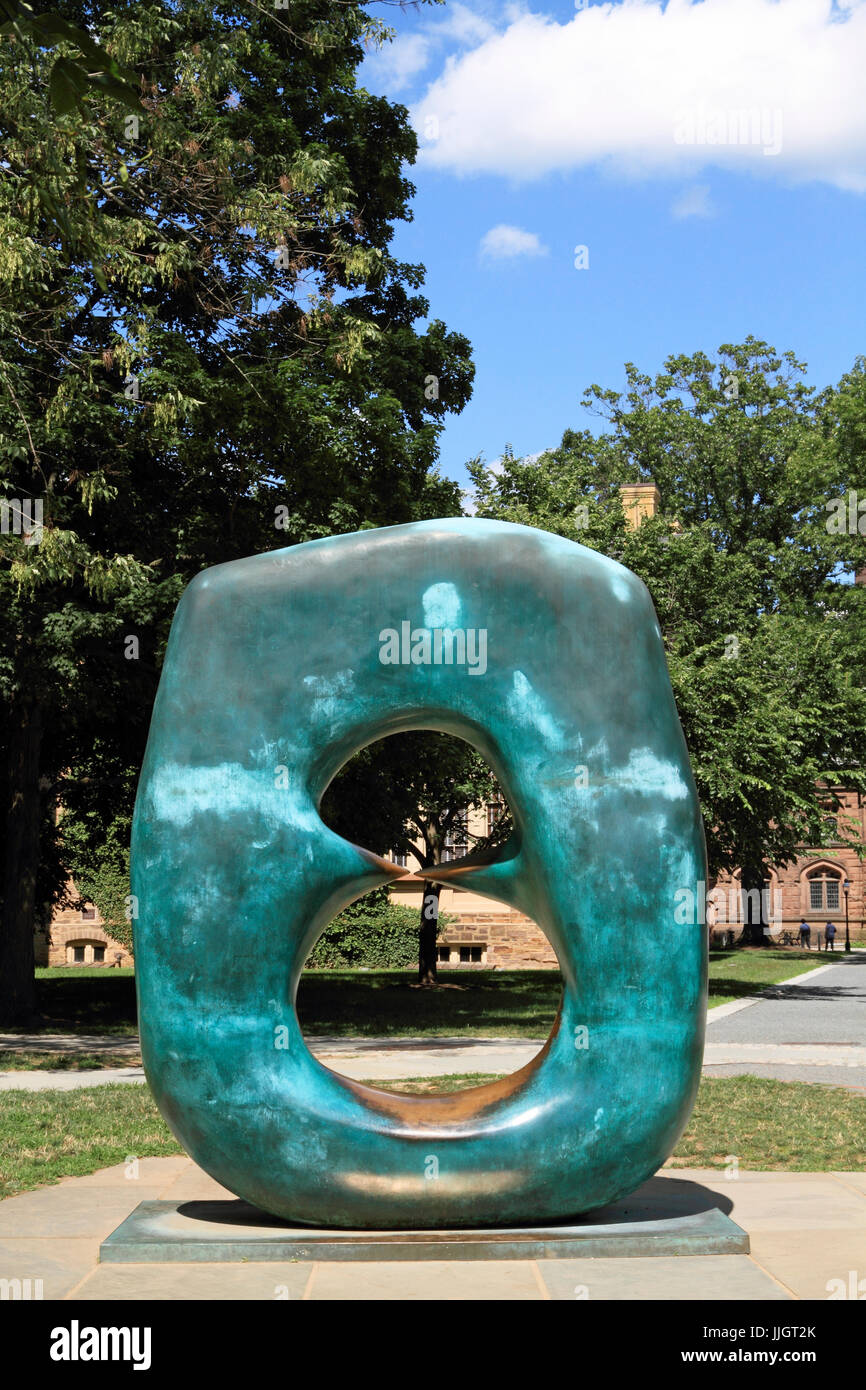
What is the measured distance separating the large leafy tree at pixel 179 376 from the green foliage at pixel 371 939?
14.9 meters

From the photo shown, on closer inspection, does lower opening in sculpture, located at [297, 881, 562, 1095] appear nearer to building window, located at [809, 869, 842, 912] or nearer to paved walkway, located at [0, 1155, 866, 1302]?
paved walkway, located at [0, 1155, 866, 1302]

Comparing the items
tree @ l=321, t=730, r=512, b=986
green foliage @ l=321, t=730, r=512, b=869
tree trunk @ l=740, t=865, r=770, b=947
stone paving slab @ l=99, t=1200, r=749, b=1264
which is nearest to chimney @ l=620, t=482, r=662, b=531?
tree trunk @ l=740, t=865, r=770, b=947

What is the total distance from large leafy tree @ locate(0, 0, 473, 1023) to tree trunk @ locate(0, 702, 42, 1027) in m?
0.03

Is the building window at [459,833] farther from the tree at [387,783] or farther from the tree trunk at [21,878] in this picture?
the tree trunk at [21,878]

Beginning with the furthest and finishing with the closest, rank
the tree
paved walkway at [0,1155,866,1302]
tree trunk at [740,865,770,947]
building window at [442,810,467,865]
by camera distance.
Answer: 1. tree trunk at [740,865,770,947]
2. building window at [442,810,467,865]
3. the tree
4. paved walkway at [0,1155,866,1302]

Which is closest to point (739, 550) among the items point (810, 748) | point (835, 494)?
point (835, 494)

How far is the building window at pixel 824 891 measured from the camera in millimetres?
50562

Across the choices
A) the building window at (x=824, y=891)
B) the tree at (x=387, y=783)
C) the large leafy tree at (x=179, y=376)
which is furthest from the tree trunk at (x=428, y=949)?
the building window at (x=824, y=891)

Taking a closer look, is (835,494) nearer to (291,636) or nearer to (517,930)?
(517,930)

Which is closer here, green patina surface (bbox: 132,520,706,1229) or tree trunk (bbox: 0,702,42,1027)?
green patina surface (bbox: 132,520,706,1229)

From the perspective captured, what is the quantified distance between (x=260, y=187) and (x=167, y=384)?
244 cm

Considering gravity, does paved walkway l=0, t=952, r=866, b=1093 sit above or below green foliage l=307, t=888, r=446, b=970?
below

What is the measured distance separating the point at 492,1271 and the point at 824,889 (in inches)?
1882

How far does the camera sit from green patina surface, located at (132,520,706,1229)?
5781mm
